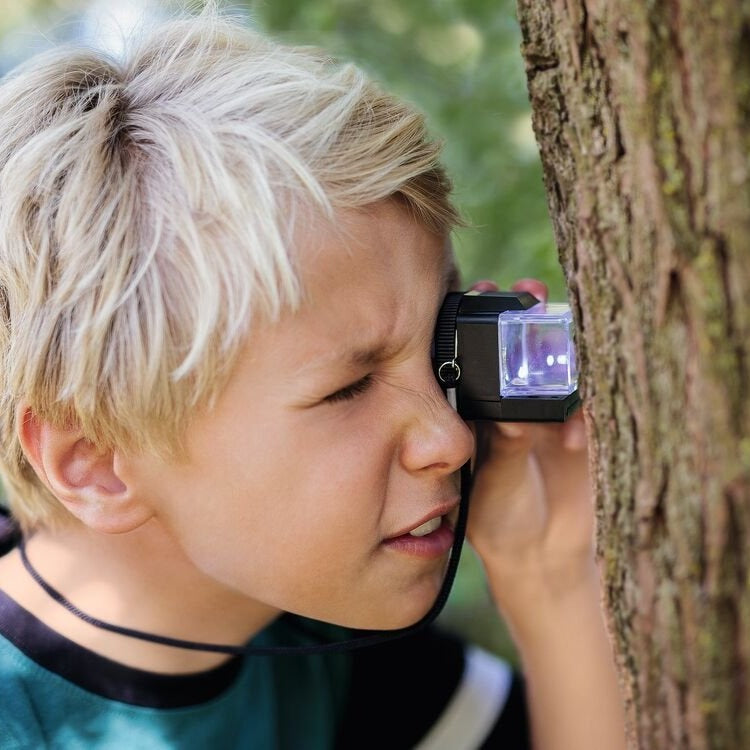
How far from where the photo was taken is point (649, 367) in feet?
2.93

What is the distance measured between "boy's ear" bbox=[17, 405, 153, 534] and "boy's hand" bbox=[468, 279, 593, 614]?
0.69 meters

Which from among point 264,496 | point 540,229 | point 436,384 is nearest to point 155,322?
point 264,496

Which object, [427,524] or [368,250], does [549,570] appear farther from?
[368,250]

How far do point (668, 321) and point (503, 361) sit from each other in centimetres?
57

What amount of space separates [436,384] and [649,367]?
1.89 feet

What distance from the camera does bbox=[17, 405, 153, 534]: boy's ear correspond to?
150cm

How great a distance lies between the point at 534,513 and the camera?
1.92 m

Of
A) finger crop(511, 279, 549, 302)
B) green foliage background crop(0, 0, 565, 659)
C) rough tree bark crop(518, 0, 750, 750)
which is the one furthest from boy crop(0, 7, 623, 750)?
green foliage background crop(0, 0, 565, 659)

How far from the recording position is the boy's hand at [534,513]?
187cm

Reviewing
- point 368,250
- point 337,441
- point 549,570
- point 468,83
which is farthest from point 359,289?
point 468,83

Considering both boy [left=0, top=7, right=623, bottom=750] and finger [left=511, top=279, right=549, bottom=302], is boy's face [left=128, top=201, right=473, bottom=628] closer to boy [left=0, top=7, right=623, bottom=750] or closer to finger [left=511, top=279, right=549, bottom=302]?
boy [left=0, top=7, right=623, bottom=750]

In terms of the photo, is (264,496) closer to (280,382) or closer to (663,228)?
(280,382)

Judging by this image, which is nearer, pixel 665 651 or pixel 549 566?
pixel 665 651

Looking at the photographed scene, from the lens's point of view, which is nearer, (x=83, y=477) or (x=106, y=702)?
(x=83, y=477)
